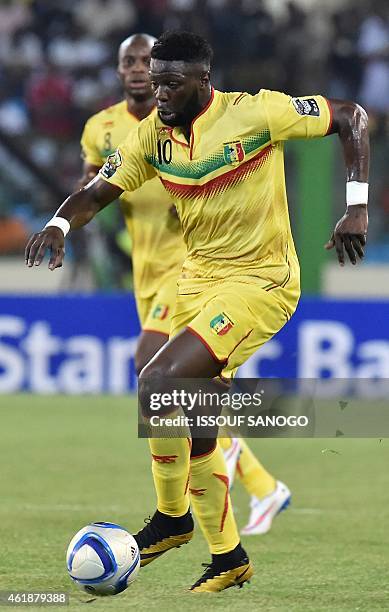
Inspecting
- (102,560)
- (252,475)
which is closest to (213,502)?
(102,560)

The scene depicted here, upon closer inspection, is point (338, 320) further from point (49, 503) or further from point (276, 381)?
point (49, 503)

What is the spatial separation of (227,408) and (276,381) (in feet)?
16.4

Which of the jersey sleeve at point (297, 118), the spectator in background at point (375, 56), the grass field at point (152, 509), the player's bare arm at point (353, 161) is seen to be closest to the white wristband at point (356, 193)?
the player's bare arm at point (353, 161)

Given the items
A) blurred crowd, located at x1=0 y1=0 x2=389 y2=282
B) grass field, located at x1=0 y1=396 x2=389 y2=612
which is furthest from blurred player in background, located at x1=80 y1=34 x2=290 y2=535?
blurred crowd, located at x1=0 y1=0 x2=389 y2=282

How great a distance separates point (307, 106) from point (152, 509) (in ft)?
9.49

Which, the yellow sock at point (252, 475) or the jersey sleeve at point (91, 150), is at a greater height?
the jersey sleeve at point (91, 150)

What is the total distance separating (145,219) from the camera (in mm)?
7398

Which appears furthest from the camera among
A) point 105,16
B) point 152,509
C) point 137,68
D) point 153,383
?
point 105,16

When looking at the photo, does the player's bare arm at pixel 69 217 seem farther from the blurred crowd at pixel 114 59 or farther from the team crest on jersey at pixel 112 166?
the blurred crowd at pixel 114 59

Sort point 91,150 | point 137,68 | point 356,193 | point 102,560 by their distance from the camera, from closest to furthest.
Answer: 1. point 102,560
2. point 356,193
3. point 137,68
4. point 91,150

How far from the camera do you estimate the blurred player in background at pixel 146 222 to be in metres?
7.12

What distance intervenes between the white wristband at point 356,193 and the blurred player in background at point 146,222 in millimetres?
2209

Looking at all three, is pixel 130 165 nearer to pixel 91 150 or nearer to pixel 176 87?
pixel 176 87

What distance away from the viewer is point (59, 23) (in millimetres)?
15375
